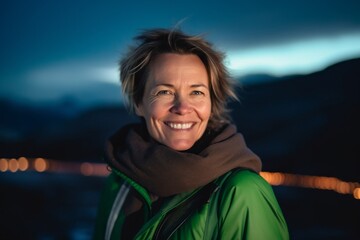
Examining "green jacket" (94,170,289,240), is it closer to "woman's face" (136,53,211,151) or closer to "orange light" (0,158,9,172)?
"woman's face" (136,53,211,151)

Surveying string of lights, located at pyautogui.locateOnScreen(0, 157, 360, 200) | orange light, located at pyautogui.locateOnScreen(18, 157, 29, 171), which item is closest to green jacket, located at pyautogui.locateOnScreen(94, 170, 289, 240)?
string of lights, located at pyautogui.locateOnScreen(0, 157, 360, 200)

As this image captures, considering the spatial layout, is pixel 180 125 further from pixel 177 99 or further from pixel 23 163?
pixel 23 163

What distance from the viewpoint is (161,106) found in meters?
2.16

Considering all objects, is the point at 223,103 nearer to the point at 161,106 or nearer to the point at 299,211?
the point at 161,106

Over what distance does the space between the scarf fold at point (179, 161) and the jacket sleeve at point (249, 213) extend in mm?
192

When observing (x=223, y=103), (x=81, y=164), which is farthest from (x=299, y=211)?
(x=81, y=164)

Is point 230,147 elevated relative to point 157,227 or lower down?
elevated

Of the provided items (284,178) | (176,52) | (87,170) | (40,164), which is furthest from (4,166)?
(176,52)

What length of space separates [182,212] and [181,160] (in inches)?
11.5

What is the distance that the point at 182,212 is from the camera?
6.01ft

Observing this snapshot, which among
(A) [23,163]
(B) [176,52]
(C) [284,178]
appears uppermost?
(B) [176,52]

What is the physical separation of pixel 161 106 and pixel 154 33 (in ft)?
1.51

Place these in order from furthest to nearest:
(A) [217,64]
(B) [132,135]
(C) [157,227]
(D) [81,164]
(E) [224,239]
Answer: (D) [81,164], (B) [132,135], (A) [217,64], (C) [157,227], (E) [224,239]

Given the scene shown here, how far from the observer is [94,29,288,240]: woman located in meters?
1.66
